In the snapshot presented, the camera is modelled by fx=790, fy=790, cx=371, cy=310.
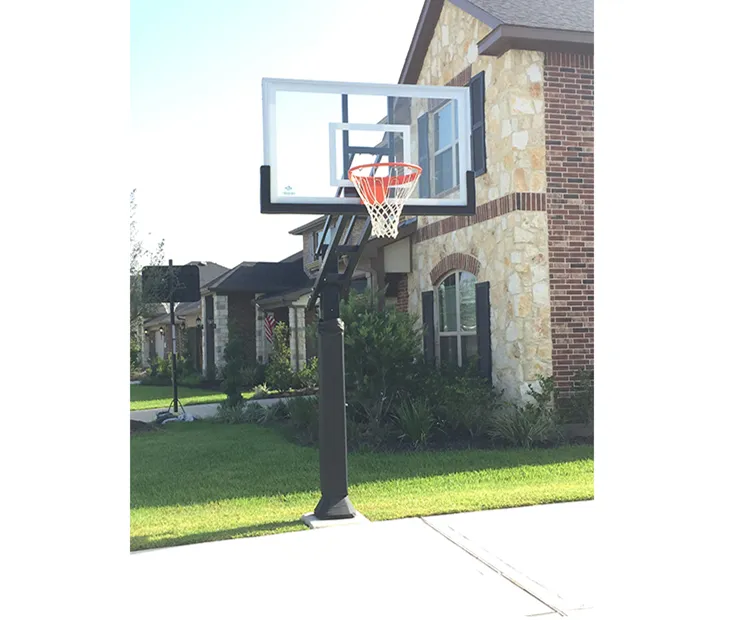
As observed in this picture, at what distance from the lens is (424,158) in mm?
10477

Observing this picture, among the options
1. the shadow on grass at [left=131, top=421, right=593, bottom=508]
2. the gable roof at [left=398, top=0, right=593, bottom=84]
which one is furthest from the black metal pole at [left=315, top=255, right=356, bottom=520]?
the gable roof at [left=398, top=0, right=593, bottom=84]

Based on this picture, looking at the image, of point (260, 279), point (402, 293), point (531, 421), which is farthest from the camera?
point (260, 279)

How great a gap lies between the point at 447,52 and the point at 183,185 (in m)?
8.69

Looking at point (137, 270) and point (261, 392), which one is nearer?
point (137, 270)

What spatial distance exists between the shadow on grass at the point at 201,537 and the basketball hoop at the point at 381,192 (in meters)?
2.52

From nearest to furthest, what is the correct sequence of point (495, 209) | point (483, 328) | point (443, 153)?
point (495, 209)
point (483, 328)
point (443, 153)

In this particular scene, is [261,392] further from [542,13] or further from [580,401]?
[542,13]

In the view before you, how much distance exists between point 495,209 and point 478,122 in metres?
1.41

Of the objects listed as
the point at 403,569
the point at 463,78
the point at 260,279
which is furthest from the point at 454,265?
the point at 260,279

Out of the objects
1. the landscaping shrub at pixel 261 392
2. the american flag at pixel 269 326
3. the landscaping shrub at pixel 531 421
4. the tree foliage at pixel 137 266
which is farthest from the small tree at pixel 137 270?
the landscaping shrub at pixel 531 421

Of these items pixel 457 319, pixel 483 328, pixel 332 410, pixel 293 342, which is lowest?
pixel 332 410
